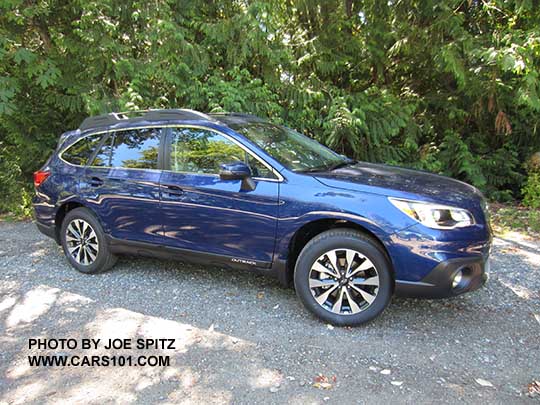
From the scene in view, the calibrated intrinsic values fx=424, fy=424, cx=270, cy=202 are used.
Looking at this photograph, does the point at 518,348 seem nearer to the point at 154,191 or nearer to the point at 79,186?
the point at 154,191

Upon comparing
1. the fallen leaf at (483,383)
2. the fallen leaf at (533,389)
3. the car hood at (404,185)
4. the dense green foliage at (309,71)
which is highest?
the dense green foliage at (309,71)

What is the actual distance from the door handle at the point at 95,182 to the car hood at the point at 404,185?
7.55ft

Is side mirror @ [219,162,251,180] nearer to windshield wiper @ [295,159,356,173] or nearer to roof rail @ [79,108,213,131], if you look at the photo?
windshield wiper @ [295,159,356,173]

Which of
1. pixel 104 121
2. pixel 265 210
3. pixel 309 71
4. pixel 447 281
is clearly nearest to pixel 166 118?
pixel 104 121

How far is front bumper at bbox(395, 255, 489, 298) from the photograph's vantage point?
3139mm

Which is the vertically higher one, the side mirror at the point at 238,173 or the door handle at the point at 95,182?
the side mirror at the point at 238,173

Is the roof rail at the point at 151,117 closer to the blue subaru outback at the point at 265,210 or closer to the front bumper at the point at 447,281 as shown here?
the blue subaru outback at the point at 265,210

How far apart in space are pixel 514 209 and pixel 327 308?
535 centimetres

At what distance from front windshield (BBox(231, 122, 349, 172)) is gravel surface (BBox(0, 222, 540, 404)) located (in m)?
1.29

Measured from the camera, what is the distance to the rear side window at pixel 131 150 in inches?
166

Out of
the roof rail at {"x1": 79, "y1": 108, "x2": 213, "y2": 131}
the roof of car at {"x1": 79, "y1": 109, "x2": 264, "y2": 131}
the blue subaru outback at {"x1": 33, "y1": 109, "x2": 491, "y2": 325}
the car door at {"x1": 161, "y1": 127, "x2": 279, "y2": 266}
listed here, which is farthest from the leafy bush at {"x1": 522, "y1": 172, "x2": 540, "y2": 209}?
the roof rail at {"x1": 79, "y1": 108, "x2": 213, "y2": 131}

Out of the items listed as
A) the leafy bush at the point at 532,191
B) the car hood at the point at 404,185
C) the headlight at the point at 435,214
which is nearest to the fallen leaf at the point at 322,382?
the headlight at the point at 435,214

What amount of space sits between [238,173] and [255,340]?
135cm

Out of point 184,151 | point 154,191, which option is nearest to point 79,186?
point 154,191
